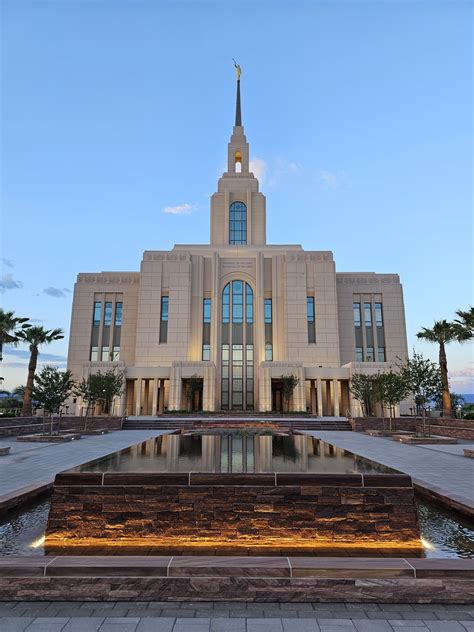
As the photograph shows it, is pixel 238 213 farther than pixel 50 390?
Yes

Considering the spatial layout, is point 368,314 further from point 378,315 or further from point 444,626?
point 444,626

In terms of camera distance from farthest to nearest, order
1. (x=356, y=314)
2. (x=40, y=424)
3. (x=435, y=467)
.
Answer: (x=356, y=314)
(x=40, y=424)
(x=435, y=467)

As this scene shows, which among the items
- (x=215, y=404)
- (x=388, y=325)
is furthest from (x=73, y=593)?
(x=388, y=325)

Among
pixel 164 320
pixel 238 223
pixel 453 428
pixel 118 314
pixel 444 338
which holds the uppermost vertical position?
pixel 238 223

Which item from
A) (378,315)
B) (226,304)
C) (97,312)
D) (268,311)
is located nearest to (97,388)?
(226,304)

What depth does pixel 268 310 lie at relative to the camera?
42594mm

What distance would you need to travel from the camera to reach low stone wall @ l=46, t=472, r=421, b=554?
16.5ft

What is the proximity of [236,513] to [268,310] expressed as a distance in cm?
3775

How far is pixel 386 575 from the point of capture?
12.2 feet

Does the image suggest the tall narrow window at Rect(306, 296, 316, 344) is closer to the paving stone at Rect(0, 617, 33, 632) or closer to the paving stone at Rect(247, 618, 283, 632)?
the paving stone at Rect(247, 618, 283, 632)

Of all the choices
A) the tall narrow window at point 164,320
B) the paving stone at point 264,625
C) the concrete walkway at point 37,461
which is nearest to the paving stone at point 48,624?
the paving stone at point 264,625

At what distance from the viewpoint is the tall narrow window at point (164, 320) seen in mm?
41156

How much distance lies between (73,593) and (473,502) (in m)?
6.41

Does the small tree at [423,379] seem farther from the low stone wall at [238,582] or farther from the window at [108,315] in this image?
the window at [108,315]
